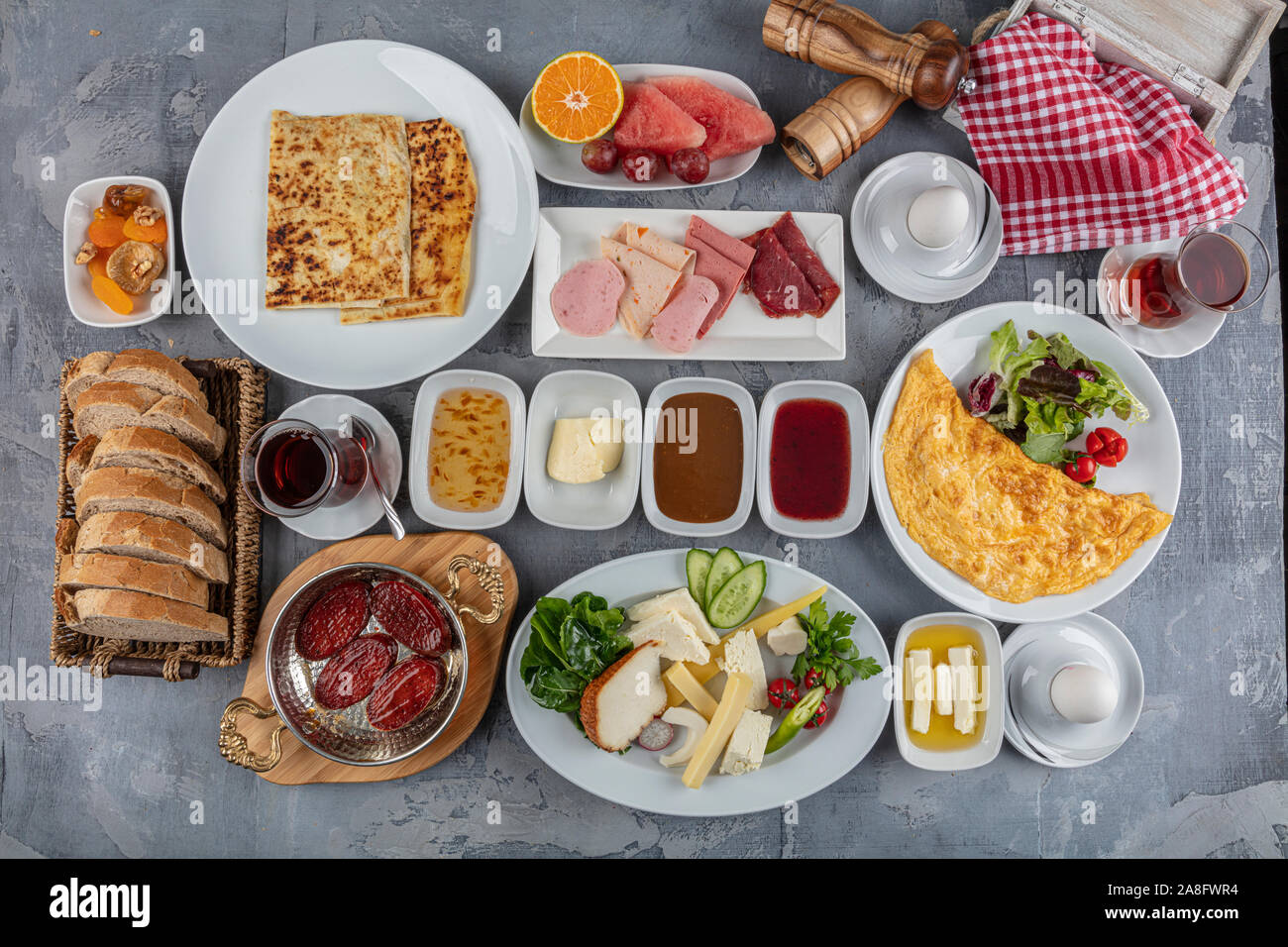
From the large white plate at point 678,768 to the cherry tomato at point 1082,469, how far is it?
2.77 ft

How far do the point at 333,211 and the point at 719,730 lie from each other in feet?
6.85

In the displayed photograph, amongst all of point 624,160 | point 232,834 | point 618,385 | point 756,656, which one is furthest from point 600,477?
point 232,834

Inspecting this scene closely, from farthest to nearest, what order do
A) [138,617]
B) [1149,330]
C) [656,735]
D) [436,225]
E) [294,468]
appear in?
[1149,330], [436,225], [656,735], [294,468], [138,617]

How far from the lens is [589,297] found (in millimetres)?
2424

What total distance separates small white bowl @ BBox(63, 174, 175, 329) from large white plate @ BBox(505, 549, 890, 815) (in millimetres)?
1640

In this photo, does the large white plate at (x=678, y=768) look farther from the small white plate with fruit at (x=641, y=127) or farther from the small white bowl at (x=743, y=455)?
the small white plate with fruit at (x=641, y=127)

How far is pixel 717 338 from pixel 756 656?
107cm

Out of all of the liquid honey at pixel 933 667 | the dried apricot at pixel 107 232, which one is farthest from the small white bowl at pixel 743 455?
the dried apricot at pixel 107 232

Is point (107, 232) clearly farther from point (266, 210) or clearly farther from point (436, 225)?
point (436, 225)

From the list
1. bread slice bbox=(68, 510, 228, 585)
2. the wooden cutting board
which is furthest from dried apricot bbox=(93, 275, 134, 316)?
the wooden cutting board

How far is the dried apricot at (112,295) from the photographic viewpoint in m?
2.44

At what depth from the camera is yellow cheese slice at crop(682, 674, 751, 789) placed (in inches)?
91.1

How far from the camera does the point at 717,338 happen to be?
251 centimetres

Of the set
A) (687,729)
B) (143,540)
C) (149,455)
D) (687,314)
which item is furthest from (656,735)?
(149,455)
